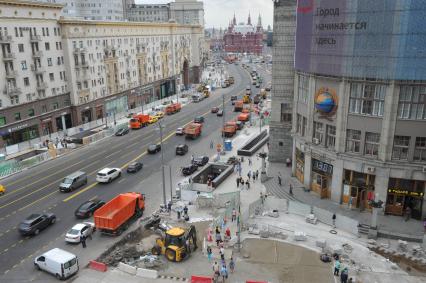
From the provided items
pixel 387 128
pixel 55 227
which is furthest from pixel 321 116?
pixel 55 227

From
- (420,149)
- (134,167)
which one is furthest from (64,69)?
(420,149)

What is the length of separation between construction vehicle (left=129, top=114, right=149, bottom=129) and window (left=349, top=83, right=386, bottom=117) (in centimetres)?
5423

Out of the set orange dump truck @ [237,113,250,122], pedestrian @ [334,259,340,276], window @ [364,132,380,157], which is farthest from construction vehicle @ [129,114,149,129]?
pedestrian @ [334,259,340,276]

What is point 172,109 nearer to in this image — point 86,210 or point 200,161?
point 200,161

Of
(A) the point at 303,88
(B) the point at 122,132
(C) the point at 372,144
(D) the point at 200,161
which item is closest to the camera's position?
(C) the point at 372,144

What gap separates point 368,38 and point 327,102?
303 inches

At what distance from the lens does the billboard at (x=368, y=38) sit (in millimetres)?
35181

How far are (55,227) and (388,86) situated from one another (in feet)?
120

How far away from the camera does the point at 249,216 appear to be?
41.2m

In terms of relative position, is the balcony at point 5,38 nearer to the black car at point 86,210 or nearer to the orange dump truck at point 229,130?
the black car at point 86,210

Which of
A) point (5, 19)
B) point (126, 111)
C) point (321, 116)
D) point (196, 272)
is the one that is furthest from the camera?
point (126, 111)

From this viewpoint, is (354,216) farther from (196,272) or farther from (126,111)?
(126,111)

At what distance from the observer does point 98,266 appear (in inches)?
1282

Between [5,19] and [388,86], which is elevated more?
[5,19]
